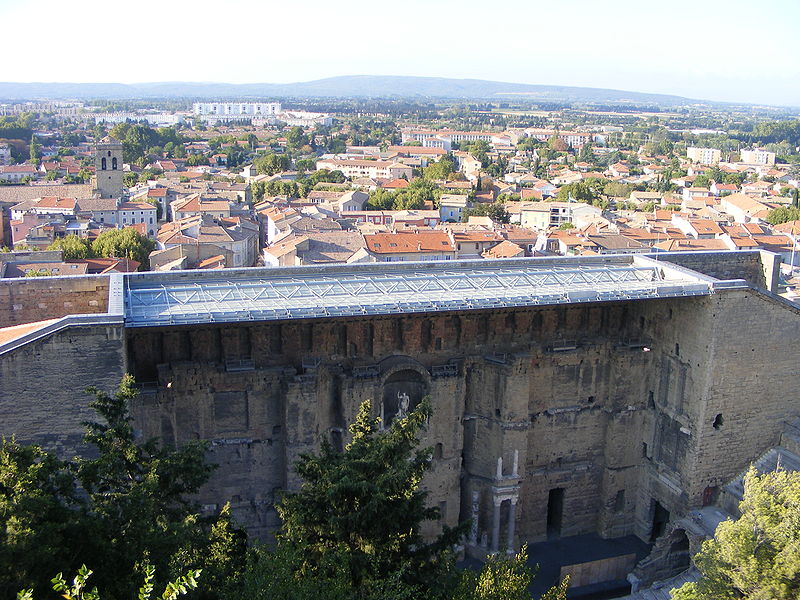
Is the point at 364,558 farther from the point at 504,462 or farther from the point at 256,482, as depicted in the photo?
the point at 504,462

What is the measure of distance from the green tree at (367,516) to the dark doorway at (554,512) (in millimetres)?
9619

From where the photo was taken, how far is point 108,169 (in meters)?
84.8

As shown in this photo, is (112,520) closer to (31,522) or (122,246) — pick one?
(31,522)

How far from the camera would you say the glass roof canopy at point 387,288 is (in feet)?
59.6

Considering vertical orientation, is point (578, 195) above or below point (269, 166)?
below

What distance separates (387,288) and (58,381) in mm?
8404

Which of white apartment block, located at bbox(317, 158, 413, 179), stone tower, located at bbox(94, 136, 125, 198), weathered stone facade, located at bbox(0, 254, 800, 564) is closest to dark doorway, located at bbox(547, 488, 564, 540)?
weathered stone facade, located at bbox(0, 254, 800, 564)

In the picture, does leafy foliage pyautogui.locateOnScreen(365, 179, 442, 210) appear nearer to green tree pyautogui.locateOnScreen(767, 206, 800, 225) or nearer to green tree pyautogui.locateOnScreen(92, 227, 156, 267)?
green tree pyautogui.locateOnScreen(767, 206, 800, 225)

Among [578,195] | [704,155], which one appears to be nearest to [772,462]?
[578,195]

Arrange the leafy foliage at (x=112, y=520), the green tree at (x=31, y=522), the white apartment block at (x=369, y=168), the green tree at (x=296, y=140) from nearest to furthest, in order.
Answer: the green tree at (x=31, y=522) < the leafy foliage at (x=112, y=520) < the white apartment block at (x=369, y=168) < the green tree at (x=296, y=140)

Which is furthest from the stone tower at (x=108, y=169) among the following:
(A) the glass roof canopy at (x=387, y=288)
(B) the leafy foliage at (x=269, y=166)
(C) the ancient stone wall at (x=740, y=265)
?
(C) the ancient stone wall at (x=740, y=265)

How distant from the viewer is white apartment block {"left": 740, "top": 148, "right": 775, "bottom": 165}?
17138cm

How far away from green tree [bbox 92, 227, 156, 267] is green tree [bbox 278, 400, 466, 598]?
39.4 meters

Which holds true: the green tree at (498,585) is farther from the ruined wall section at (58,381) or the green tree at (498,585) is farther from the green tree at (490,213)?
the green tree at (490,213)
